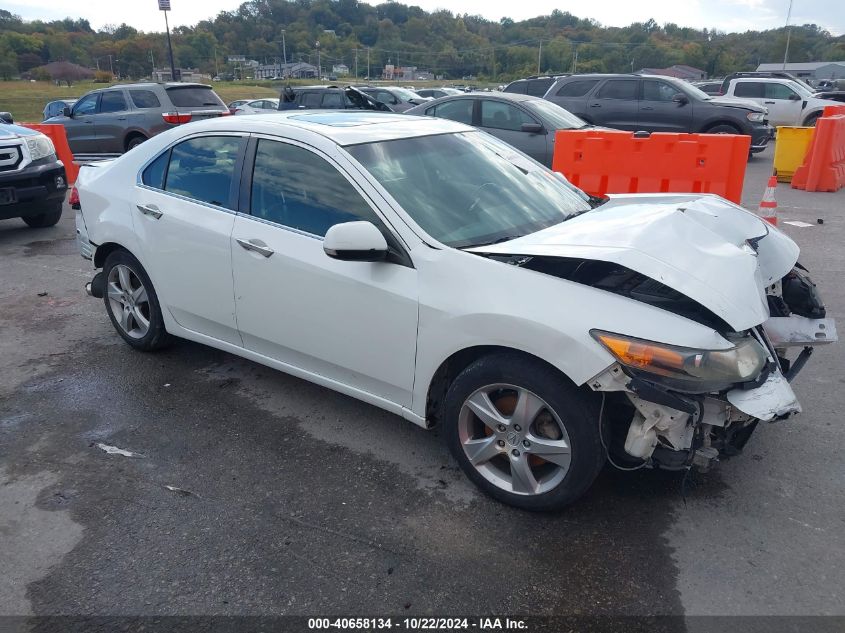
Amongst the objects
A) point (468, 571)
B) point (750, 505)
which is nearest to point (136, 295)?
point (468, 571)

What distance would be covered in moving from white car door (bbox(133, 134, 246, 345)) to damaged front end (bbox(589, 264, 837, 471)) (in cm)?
227

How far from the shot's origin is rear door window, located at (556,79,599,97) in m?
14.8

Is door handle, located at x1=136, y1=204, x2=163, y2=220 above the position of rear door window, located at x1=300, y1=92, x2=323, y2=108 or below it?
below

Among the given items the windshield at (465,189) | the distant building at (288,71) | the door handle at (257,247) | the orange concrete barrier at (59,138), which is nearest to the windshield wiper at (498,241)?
the windshield at (465,189)

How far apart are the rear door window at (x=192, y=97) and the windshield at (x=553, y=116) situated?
7703 millimetres

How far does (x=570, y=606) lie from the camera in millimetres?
2514

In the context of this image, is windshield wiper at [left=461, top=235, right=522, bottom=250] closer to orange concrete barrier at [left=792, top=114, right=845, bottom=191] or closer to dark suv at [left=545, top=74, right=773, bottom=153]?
orange concrete barrier at [left=792, top=114, right=845, bottom=191]

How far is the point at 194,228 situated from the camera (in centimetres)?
401

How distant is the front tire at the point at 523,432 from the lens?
2766 millimetres

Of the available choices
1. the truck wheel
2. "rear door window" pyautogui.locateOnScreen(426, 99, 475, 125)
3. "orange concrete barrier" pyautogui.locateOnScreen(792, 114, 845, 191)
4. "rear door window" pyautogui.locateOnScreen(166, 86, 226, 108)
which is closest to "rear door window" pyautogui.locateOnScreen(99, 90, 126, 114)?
"rear door window" pyautogui.locateOnScreen(166, 86, 226, 108)

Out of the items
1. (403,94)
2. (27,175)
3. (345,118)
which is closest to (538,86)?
(403,94)

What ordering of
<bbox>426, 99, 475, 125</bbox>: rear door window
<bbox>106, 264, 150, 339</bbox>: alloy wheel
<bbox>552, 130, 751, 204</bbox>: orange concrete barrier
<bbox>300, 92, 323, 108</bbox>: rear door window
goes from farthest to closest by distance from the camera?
<bbox>300, 92, 323, 108</bbox>: rear door window
<bbox>426, 99, 475, 125</bbox>: rear door window
<bbox>552, 130, 751, 204</bbox>: orange concrete barrier
<bbox>106, 264, 150, 339</bbox>: alloy wheel

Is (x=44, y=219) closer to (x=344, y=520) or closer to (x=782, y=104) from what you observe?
(x=344, y=520)

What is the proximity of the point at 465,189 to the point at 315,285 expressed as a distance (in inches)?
37.3
